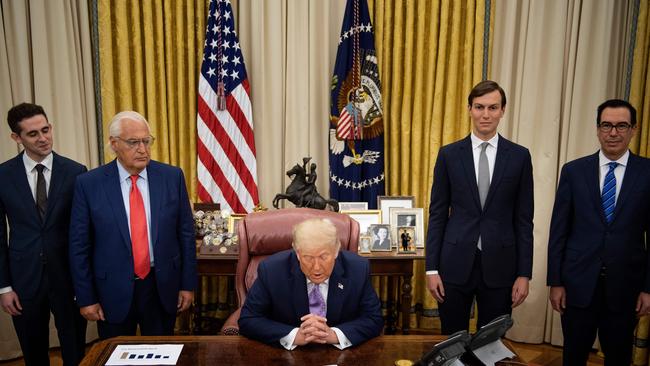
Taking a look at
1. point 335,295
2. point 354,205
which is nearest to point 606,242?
point 335,295

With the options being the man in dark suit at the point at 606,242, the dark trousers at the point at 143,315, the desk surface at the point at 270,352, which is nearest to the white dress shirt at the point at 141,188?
the dark trousers at the point at 143,315

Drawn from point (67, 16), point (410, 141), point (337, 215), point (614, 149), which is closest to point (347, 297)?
point (337, 215)

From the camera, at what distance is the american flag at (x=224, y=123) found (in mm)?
3756

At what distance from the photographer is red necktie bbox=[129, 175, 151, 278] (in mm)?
2373

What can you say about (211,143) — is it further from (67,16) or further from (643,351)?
(643,351)

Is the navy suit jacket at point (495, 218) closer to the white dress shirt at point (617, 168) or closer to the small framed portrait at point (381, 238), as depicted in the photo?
the white dress shirt at point (617, 168)

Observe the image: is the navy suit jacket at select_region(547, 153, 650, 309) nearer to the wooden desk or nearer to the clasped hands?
the wooden desk

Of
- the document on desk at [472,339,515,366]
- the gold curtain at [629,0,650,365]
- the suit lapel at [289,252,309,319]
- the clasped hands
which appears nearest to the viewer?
the document on desk at [472,339,515,366]

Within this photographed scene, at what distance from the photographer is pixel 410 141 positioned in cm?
401

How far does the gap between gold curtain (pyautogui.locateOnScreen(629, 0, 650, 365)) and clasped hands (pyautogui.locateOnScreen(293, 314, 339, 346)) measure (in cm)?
253

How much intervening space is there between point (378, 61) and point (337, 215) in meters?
1.76

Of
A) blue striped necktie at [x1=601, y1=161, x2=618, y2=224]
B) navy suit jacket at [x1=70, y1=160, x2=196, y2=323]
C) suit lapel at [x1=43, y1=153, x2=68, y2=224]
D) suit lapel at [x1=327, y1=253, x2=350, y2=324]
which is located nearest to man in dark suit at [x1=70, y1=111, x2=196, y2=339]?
navy suit jacket at [x1=70, y1=160, x2=196, y2=323]

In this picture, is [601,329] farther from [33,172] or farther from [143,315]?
[33,172]

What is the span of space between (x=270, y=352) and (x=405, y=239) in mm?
1754
